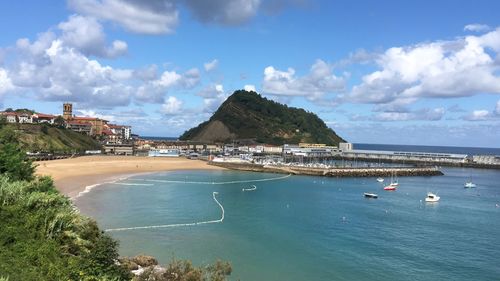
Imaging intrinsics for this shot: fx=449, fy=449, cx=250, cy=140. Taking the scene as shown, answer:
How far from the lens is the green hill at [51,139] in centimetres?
11056

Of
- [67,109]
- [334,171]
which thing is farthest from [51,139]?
[334,171]

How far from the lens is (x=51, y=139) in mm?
119938

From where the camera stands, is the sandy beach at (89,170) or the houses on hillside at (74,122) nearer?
the sandy beach at (89,170)

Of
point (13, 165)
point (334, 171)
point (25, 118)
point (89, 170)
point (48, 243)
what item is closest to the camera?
point (48, 243)

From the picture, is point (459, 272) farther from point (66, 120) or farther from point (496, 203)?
point (66, 120)

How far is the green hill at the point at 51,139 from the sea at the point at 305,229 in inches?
2016

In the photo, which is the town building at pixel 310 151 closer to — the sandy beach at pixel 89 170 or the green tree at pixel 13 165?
the sandy beach at pixel 89 170

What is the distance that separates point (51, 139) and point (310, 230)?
99.4 meters

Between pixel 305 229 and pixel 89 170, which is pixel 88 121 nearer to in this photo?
pixel 89 170

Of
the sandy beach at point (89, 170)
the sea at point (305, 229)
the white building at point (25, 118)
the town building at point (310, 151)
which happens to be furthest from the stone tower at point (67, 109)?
the sea at point (305, 229)

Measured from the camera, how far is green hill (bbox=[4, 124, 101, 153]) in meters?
111

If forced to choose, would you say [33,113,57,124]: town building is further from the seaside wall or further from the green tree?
the green tree

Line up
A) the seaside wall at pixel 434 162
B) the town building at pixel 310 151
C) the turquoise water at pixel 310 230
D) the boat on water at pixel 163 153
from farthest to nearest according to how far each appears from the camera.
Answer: the town building at pixel 310 151 < the boat on water at pixel 163 153 < the seaside wall at pixel 434 162 < the turquoise water at pixel 310 230

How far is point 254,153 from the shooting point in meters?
155
